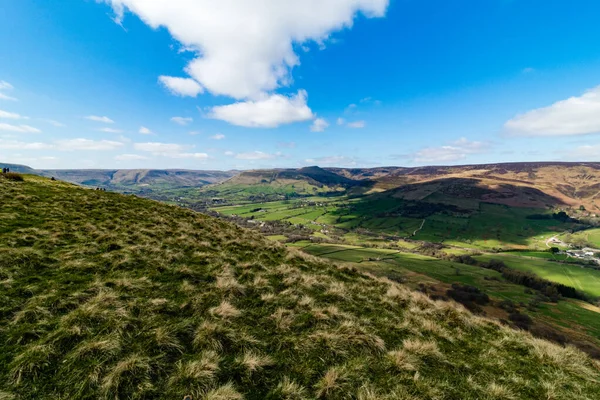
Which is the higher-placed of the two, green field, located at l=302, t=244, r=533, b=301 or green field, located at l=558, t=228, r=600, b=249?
green field, located at l=302, t=244, r=533, b=301

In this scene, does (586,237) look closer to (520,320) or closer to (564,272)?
(564,272)

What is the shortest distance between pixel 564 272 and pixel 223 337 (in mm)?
148402

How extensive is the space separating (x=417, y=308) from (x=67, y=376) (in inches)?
555

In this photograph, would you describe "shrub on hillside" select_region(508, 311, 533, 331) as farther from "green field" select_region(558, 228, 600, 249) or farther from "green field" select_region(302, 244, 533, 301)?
"green field" select_region(558, 228, 600, 249)

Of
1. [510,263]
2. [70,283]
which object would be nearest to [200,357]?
[70,283]

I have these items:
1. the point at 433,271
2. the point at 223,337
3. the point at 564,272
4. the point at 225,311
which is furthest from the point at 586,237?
the point at 223,337

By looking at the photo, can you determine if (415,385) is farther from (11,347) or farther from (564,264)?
(564,264)

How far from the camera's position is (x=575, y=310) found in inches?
2330

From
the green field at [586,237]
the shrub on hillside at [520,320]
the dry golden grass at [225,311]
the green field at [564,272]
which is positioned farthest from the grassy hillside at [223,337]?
the green field at [586,237]

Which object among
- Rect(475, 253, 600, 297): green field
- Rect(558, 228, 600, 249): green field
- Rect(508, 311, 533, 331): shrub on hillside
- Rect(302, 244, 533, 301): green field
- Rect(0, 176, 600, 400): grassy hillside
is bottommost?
Rect(558, 228, 600, 249): green field

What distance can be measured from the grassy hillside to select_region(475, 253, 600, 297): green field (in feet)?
397

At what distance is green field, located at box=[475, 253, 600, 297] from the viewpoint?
3467 inches

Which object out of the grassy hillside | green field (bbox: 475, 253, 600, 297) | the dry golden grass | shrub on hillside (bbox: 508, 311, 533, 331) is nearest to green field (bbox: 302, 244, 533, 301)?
shrub on hillside (bbox: 508, 311, 533, 331)

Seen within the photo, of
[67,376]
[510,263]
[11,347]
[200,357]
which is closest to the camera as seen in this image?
[67,376]
